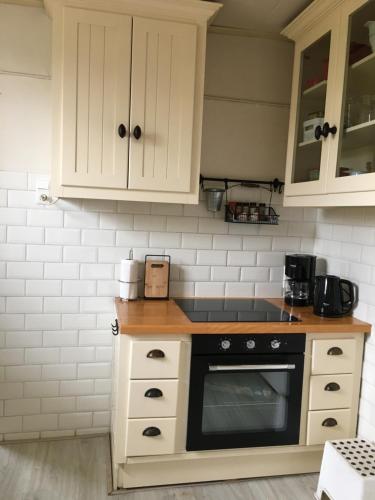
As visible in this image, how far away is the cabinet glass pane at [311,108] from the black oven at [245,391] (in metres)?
0.83

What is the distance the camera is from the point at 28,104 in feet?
7.23

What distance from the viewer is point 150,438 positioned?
1.95 metres

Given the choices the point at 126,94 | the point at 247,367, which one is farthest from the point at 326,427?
the point at 126,94

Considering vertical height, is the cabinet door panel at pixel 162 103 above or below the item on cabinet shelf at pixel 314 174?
above

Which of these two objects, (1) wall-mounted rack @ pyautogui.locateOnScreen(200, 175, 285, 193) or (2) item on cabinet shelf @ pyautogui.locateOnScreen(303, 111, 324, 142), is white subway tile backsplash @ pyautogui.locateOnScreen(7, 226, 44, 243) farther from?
(2) item on cabinet shelf @ pyautogui.locateOnScreen(303, 111, 324, 142)

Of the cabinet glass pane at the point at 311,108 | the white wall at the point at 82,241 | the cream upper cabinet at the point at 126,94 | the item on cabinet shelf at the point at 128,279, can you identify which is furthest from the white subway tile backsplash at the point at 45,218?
the cabinet glass pane at the point at 311,108

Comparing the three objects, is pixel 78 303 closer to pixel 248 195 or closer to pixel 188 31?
pixel 248 195

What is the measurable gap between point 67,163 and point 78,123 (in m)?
0.19

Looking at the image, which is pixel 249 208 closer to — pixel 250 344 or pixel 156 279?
pixel 156 279

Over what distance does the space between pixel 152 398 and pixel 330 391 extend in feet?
2.83

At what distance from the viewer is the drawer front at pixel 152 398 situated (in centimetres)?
192

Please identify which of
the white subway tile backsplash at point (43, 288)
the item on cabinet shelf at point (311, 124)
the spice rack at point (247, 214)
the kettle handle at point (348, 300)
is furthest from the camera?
the spice rack at point (247, 214)

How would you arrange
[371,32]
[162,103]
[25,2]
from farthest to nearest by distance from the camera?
[25,2] → [162,103] → [371,32]

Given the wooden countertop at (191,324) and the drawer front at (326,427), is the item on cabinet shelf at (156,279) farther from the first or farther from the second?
the drawer front at (326,427)
